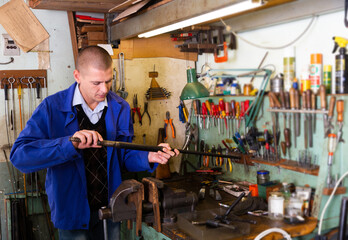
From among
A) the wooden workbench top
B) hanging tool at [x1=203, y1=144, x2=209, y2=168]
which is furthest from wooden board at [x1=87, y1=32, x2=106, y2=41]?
the wooden workbench top

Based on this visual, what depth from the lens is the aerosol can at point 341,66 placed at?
2.04 meters

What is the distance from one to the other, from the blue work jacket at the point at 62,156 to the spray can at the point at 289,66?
100cm

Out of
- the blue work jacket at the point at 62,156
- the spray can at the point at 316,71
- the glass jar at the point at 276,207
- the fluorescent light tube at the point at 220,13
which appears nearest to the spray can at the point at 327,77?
the spray can at the point at 316,71

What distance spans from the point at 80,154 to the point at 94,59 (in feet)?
1.95

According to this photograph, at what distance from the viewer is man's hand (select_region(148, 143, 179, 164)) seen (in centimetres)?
244

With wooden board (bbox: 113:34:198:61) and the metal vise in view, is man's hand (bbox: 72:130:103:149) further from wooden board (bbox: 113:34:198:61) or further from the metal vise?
wooden board (bbox: 113:34:198:61)

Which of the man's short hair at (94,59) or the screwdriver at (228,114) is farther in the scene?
the screwdriver at (228,114)

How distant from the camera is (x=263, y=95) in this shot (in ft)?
7.87

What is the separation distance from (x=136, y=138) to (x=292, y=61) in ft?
5.83

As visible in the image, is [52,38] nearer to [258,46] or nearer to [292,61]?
[258,46]

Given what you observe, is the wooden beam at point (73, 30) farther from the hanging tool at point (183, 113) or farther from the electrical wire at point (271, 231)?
the electrical wire at point (271, 231)

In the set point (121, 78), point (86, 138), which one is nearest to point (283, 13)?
point (86, 138)

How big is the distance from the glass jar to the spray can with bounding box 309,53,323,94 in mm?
637

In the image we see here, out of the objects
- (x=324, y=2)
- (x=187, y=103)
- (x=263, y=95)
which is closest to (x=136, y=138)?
(x=187, y=103)
